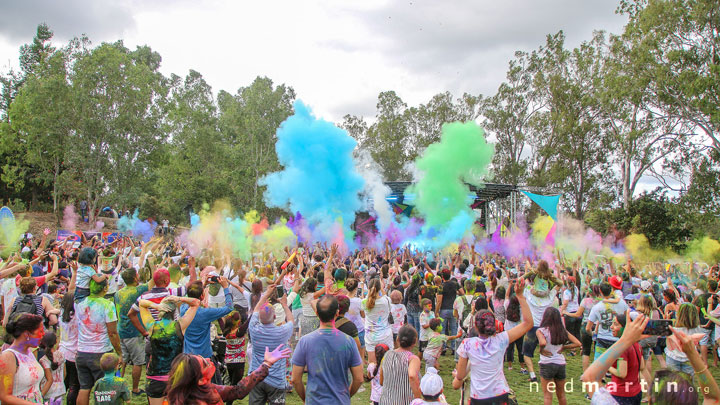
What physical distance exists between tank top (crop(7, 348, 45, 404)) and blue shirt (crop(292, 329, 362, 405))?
1.98 meters

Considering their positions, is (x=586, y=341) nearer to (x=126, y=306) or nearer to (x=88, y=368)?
(x=126, y=306)

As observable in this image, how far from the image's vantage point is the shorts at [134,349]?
537 cm

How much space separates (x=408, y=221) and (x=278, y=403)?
71.2 ft

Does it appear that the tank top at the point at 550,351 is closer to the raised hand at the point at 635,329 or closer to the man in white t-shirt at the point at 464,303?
the man in white t-shirt at the point at 464,303

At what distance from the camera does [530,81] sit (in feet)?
120

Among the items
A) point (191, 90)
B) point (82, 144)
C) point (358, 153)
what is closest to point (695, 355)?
point (82, 144)

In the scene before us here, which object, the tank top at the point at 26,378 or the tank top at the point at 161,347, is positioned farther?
the tank top at the point at 161,347

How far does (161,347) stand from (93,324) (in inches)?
41.2

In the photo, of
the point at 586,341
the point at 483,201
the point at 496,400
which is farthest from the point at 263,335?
the point at 483,201

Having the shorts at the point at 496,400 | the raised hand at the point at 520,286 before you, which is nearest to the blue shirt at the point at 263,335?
the shorts at the point at 496,400

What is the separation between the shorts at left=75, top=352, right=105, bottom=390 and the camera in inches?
192

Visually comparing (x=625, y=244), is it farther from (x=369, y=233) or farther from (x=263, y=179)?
(x=263, y=179)

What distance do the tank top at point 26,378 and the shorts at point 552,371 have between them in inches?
193

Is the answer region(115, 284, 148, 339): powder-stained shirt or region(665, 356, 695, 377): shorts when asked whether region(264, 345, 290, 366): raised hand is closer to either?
region(115, 284, 148, 339): powder-stained shirt
